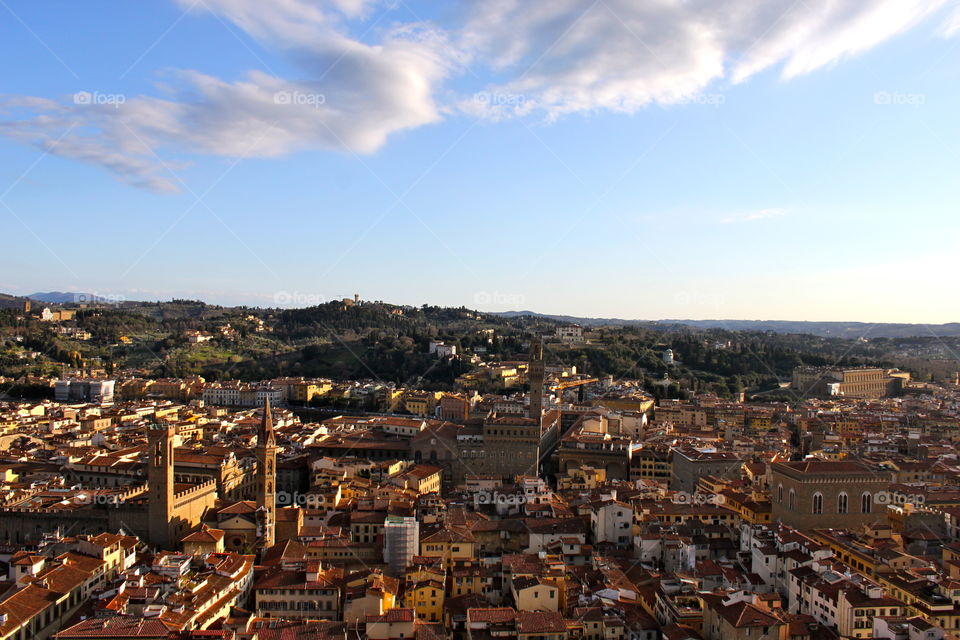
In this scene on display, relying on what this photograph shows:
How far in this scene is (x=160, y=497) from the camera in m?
17.8

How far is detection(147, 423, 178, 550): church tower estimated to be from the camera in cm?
1761

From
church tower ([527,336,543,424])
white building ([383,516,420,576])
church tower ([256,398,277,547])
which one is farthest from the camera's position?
church tower ([527,336,543,424])

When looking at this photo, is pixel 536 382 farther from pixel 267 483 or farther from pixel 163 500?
pixel 163 500

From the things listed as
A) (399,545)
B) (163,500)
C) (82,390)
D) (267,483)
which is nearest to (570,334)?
(82,390)

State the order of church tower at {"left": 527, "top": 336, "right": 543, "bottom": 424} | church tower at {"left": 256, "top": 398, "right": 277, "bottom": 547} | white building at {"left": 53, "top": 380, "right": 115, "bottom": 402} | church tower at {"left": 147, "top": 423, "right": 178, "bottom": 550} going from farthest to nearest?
white building at {"left": 53, "top": 380, "right": 115, "bottom": 402}
church tower at {"left": 527, "top": 336, "right": 543, "bottom": 424}
church tower at {"left": 256, "top": 398, "right": 277, "bottom": 547}
church tower at {"left": 147, "top": 423, "right": 178, "bottom": 550}

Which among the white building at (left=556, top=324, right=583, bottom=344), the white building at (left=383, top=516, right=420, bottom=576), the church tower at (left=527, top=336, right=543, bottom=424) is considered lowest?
the white building at (left=383, top=516, right=420, bottom=576)

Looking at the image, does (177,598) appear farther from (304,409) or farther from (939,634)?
(304,409)

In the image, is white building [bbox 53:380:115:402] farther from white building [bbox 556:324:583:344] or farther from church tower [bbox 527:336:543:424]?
white building [bbox 556:324:583:344]

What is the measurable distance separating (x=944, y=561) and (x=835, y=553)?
213 centimetres

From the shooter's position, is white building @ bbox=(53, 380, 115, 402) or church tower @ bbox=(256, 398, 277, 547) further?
white building @ bbox=(53, 380, 115, 402)

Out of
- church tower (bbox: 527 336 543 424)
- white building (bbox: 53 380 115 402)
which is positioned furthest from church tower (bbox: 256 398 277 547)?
white building (bbox: 53 380 115 402)

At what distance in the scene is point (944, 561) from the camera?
1648cm

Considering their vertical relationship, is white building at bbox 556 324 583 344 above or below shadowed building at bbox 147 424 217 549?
above

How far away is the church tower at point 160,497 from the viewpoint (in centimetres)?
1761
